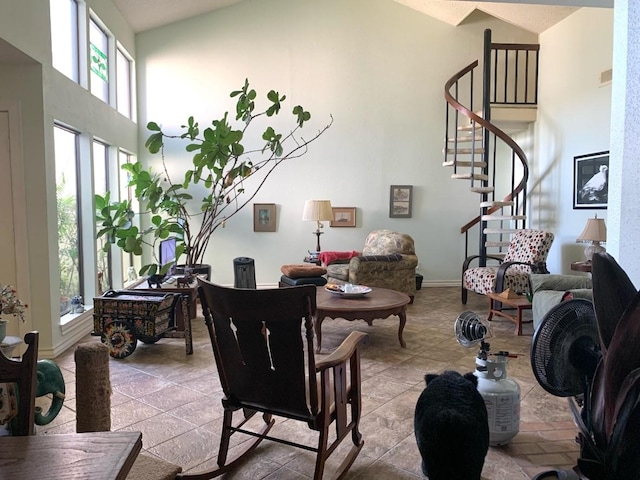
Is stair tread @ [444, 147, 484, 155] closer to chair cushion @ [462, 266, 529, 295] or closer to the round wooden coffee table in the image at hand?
chair cushion @ [462, 266, 529, 295]

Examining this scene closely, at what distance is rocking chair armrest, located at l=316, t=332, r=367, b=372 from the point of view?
195 cm

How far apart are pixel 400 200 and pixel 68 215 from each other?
14.8ft

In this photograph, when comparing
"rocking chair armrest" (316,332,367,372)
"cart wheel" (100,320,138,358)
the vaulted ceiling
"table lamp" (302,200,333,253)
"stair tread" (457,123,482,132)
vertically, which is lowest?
→ "cart wheel" (100,320,138,358)

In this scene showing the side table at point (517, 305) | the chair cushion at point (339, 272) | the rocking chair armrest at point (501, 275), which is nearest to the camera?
the side table at point (517, 305)

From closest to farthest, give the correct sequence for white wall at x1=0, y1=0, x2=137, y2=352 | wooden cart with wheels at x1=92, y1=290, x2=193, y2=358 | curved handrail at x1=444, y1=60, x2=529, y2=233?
white wall at x1=0, y1=0, x2=137, y2=352
wooden cart with wheels at x1=92, y1=290, x2=193, y2=358
curved handrail at x1=444, y1=60, x2=529, y2=233

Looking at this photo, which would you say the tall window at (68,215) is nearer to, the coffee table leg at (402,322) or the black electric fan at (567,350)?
the coffee table leg at (402,322)

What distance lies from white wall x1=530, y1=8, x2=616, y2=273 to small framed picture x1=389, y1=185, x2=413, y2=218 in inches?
72.8

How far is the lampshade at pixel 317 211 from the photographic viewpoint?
632cm

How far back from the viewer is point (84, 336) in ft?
14.2

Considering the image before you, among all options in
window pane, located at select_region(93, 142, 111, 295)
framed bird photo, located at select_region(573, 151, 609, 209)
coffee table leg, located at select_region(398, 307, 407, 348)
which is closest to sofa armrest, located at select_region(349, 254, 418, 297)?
coffee table leg, located at select_region(398, 307, 407, 348)

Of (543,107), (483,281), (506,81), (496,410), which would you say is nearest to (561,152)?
(543,107)

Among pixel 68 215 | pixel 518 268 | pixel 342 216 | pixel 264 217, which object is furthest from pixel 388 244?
pixel 68 215

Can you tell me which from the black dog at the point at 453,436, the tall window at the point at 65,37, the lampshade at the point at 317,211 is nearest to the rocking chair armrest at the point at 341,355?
the black dog at the point at 453,436

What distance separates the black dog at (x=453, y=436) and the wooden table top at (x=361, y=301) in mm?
1804
